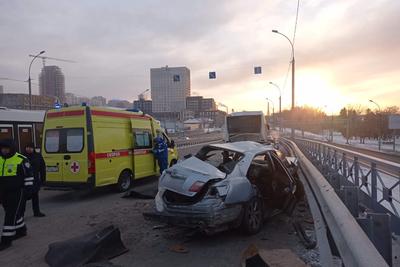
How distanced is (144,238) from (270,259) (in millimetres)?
2552

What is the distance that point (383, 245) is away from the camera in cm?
335

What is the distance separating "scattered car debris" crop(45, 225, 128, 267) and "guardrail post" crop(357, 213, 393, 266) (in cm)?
346

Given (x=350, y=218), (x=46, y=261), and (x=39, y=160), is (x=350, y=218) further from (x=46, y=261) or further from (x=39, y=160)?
(x=39, y=160)

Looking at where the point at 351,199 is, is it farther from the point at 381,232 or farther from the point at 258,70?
the point at 258,70

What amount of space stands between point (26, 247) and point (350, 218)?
501 cm

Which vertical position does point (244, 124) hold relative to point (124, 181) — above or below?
above

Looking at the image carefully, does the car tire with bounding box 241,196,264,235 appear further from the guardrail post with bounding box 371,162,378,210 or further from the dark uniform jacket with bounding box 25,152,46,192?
the dark uniform jacket with bounding box 25,152,46,192

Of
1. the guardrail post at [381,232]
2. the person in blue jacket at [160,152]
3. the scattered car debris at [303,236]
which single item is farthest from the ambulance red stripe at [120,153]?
the guardrail post at [381,232]

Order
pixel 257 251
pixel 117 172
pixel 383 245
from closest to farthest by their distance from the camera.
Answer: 1. pixel 383 245
2. pixel 257 251
3. pixel 117 172

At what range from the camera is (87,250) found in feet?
17.5

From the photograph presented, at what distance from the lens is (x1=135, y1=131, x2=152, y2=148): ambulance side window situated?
12297 millimetres

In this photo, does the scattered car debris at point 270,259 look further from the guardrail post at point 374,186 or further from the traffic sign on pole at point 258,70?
the traffic sign on pole at point 258,70

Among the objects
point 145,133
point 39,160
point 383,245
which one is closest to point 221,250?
point 383,245

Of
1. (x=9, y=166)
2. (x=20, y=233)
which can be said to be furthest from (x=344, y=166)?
(x=9, y=166)
